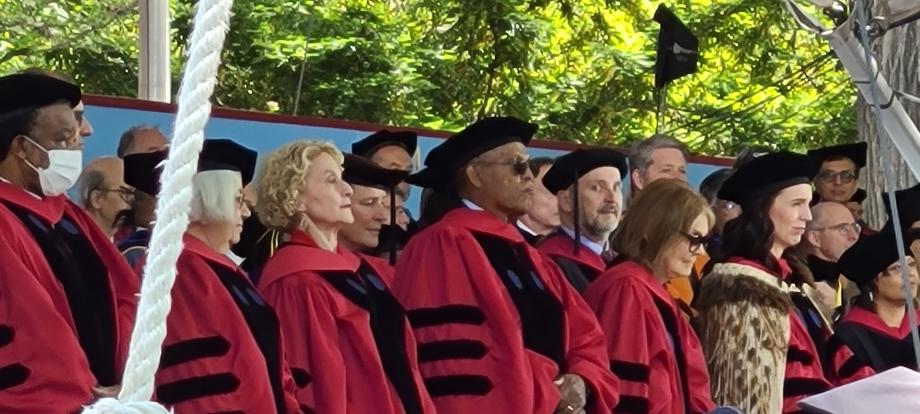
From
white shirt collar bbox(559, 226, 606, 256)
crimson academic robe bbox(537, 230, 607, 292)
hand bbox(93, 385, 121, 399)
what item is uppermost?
white shirt collar bbox(559, 226, 606, 256)

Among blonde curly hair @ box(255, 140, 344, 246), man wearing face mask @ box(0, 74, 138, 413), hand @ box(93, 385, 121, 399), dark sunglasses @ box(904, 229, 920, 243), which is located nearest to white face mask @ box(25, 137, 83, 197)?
man wearing face mask @ box(0, 74, 138, 413)

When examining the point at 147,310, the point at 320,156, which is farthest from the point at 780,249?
the point at 147,310

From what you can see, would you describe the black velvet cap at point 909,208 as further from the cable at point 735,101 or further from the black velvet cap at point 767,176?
the cable at point 735,101

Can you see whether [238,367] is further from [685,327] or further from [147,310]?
[147,310]

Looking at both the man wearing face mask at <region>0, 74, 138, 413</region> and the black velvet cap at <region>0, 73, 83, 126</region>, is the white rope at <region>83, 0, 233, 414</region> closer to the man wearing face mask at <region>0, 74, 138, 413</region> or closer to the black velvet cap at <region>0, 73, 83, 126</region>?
the man wearing face mask at <region>0, 74, 138, 413</region>

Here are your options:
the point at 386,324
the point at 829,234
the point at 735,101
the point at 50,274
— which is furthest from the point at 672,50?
the point at 735,101

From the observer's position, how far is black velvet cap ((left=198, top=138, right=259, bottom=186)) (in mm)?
4871

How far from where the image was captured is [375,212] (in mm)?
5699

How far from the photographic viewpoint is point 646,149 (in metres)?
7.04

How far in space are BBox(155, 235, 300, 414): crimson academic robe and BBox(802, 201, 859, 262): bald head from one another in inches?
112

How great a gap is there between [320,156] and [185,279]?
2.24ft

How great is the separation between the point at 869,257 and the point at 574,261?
3.36 feet

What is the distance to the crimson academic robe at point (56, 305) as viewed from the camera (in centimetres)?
414

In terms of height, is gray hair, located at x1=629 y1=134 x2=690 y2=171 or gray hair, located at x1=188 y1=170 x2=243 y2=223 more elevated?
gray hair, located at x1=629 y1=134 x2=690 y2=171
